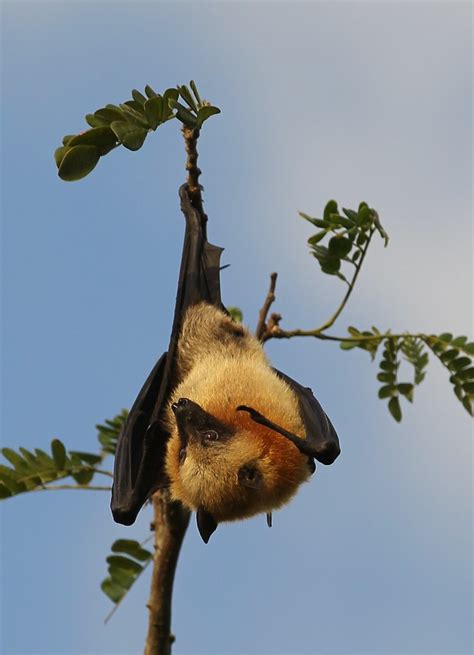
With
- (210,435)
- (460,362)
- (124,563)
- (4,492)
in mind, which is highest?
(460,362)

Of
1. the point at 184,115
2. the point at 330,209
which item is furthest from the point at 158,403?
the point at 184,115

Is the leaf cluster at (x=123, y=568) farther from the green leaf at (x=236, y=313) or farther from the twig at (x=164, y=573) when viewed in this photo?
the green leaf at (x=236, y=313)

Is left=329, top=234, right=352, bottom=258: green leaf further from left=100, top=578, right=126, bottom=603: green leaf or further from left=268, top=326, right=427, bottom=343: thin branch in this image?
left=100, top=578, right=126, bottom=603: green leaf

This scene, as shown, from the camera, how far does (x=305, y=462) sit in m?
5.03

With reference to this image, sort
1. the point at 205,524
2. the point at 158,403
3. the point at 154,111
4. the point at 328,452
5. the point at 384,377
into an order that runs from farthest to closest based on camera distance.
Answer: the point at 384,377 < the point at 158,403 < the point at 205,524 < the point at 328,452 < the point at 154,111

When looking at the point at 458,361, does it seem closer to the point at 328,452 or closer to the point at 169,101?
the point at 328,452

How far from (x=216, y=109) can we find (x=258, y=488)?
79.2 inches

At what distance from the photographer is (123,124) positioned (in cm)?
381

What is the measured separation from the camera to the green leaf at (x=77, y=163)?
368 cm

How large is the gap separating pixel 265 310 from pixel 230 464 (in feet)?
4.14

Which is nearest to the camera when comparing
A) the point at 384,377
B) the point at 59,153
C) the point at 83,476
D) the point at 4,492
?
the point at 59,153

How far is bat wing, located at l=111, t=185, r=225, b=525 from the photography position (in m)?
5.28

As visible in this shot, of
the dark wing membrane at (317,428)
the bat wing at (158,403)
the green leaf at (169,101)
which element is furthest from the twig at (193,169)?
the dark wing membrane at (317,428)

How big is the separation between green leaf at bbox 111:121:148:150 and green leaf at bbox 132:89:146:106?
19 cm
